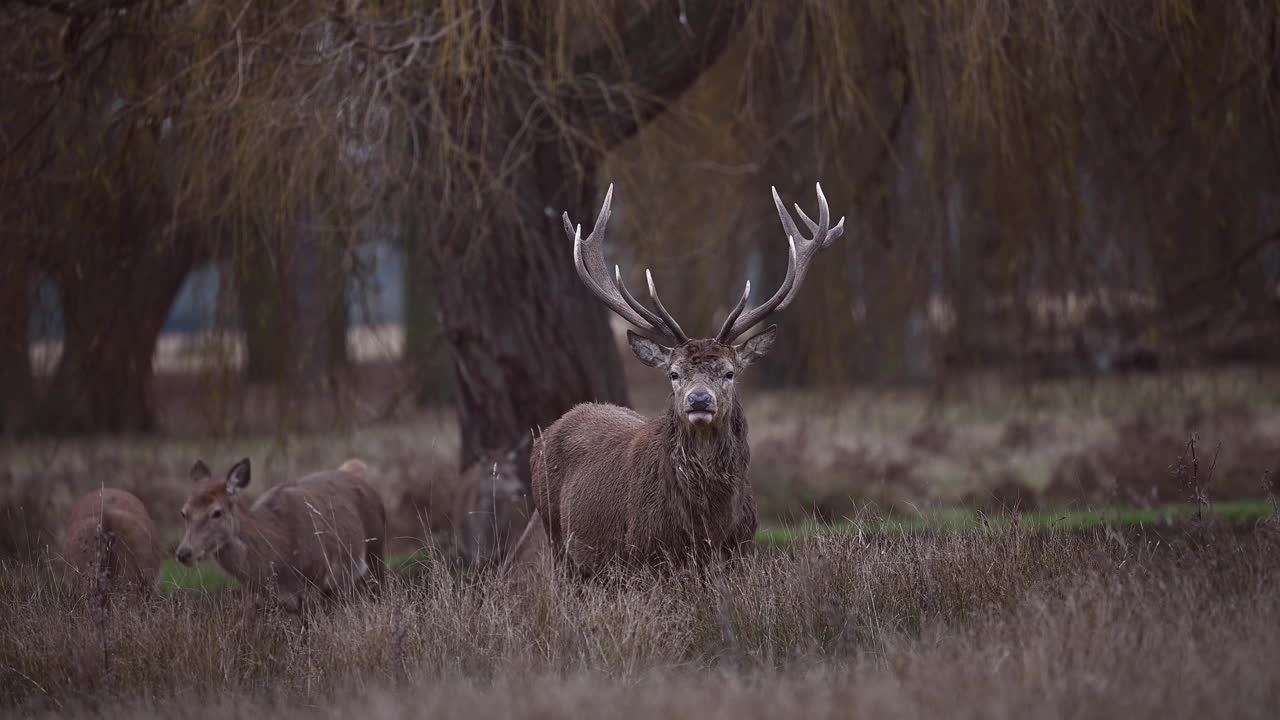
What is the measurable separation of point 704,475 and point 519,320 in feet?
8.96

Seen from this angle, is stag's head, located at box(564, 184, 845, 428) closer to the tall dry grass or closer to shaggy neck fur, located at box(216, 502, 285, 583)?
the tall dry grass

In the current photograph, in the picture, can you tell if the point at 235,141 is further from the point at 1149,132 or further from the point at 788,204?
the point at 1149,132

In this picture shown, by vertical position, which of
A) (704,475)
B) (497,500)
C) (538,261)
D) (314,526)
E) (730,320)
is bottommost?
(497,500)

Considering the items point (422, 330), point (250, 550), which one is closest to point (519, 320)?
point (250, 550)

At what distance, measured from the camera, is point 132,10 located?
8242mm

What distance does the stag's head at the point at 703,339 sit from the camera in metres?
6.26

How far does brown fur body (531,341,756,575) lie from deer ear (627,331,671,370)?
0.23 metres

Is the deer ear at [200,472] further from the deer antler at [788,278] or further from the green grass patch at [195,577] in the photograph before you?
the deer antler at [788,278]

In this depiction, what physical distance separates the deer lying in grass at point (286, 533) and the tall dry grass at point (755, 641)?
26.1 inches

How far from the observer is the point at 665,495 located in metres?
6.51

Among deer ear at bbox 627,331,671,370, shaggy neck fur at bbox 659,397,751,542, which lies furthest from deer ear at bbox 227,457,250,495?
Answer: shaggy neck fur at bbox 659,397,751,542

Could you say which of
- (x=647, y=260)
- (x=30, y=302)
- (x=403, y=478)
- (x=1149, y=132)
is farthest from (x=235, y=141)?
(x=1149, y=132)

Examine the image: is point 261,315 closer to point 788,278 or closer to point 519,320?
point 519,320

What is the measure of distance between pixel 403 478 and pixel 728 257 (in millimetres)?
3614
